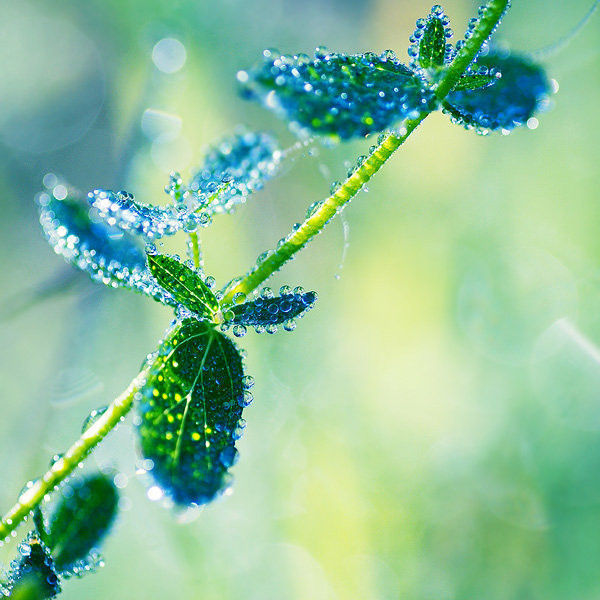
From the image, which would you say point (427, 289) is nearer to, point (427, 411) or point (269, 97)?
point (427, 411)

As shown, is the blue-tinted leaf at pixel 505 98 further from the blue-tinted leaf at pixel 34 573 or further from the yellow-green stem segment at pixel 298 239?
the blue-tinted leaf at pixel 34 573

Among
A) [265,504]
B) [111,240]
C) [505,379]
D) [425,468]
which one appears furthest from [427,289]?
[111,240]

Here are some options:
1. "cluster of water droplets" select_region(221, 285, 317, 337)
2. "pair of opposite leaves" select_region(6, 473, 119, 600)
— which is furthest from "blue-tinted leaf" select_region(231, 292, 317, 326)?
"pair of opposite leaves" select_region(6, 473, 119, 600)

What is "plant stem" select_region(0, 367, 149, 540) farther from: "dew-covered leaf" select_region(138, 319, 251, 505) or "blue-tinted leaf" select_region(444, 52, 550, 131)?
"blue-tinted leaf" select_region(444, 52, 550, 131)

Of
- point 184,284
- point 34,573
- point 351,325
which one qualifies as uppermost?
point 351,325

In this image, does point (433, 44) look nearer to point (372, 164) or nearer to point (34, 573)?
point (372, 164)

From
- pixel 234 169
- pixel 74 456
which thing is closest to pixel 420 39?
pixel 234 169

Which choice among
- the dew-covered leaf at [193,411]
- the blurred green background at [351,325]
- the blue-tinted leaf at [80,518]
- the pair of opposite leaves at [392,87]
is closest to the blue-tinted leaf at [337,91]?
the pair of opposite leaves at [392,87]

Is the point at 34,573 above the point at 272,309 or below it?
below
